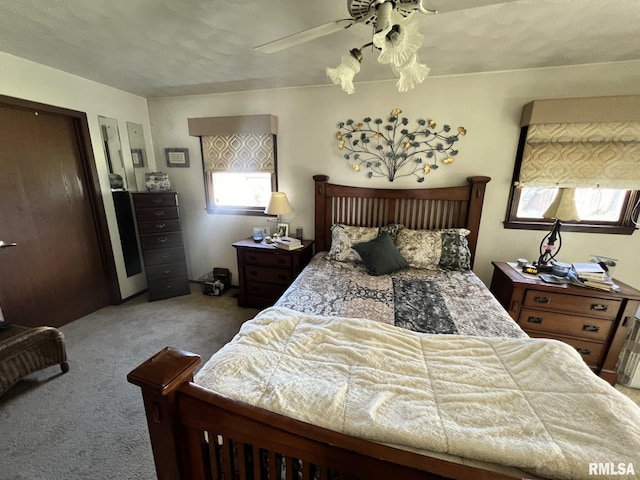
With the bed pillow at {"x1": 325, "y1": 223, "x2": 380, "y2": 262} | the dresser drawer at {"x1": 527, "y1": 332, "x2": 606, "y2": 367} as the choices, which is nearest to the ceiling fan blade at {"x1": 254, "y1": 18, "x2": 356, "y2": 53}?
the bed pillow at {"x1": 325, "y1": 223, "x2": 380, "y2": 262}

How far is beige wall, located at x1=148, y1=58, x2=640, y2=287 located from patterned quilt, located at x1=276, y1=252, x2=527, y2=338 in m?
0.88

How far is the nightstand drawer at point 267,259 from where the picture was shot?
270cm

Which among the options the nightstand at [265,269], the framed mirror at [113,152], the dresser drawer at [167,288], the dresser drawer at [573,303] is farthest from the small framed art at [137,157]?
the dresser drawer at [573,303]

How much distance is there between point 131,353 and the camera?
7.27ft

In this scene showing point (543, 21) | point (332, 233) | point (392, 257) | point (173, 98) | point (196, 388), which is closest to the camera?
point (196, 388)

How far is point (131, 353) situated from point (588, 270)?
3774 mm

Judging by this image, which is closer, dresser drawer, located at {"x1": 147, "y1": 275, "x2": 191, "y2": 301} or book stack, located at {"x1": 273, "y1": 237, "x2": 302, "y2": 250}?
book stack, located at {"x1": 273, "y1": 237, "x2": 302, "y2": 250}

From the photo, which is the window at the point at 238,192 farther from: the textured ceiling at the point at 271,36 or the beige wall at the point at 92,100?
the textured ceiling at the point at 271,36

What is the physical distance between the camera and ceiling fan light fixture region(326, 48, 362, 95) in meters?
1.10

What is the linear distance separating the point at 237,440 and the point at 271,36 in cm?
217

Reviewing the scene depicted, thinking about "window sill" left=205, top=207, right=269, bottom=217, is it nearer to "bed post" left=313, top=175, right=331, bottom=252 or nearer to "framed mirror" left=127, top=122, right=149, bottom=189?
"bed post" left=313, top=175, right=331, bottom=252

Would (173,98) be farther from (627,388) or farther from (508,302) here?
(627,388)

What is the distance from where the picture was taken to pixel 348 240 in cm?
255

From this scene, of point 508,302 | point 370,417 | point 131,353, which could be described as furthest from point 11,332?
point 508,302
